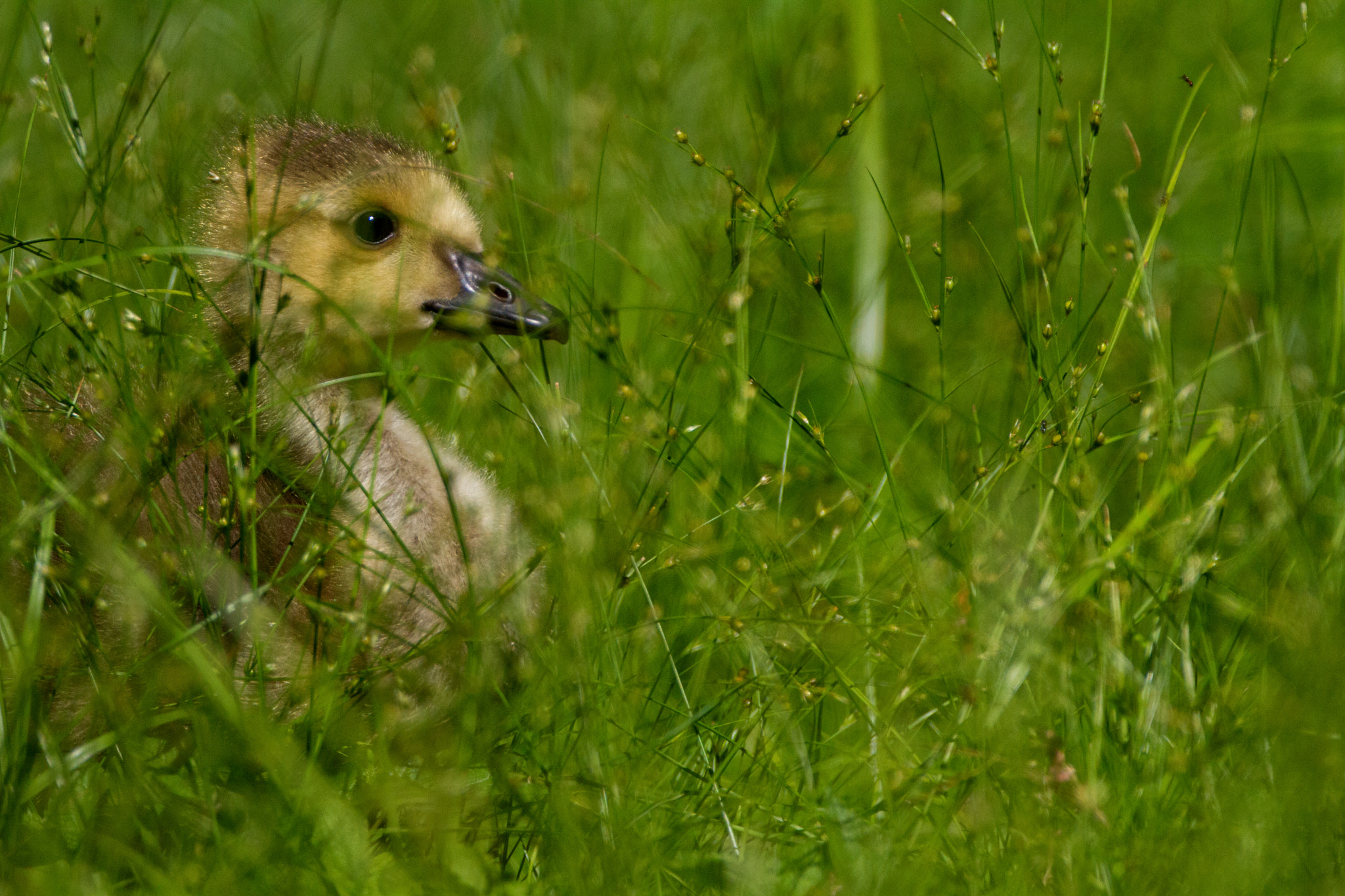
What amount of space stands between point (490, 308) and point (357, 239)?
30cm

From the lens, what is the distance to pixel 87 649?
1635 mm

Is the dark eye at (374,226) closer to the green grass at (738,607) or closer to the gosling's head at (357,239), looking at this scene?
the gosling's head at (357,239)

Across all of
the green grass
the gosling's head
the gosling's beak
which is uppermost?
the gosling's head

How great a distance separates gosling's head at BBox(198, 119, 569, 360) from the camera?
91.2 inches

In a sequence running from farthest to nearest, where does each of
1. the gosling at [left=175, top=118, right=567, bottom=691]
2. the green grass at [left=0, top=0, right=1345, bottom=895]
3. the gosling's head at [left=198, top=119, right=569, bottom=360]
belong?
the gosling's head at [left=198, top=119, right=569, bottom=360], the gosling at [left=175, top=118, right=567, bottom=691], the green grass at [left=0, top=0, right=1345, bottom=895]

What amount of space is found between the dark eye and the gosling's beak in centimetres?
10

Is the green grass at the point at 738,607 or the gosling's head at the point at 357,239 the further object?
the gosling's head at the point at 357,239

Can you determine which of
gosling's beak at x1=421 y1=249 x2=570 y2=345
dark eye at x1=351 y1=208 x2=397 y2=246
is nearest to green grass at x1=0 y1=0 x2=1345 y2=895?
gosling's beak at x1=421 y1=249 x2=570 y2=345

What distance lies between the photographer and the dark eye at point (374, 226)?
2355 millimetres

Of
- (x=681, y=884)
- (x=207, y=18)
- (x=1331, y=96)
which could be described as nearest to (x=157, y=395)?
(x=681, y=884)

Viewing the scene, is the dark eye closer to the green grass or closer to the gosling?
the gosling

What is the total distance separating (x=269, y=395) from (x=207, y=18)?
244 centimetres

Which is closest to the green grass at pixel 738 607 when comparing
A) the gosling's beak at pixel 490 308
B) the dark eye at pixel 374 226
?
the gosling's beak at pixel 490 308

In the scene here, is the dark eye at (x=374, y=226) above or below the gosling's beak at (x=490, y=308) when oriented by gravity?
above
